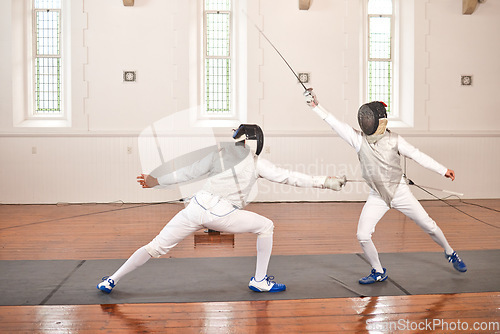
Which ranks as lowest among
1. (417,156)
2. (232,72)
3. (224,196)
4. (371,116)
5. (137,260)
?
(137,260)

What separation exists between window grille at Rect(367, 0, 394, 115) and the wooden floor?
77.2 inches

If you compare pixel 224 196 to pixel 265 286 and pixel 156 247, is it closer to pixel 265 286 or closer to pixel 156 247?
pixel 156 247

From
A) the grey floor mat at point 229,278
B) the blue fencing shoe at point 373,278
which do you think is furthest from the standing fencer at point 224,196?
the blue fencing shoe at point 373,278

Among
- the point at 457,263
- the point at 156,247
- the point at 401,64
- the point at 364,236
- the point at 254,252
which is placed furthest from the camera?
the point at 401,64

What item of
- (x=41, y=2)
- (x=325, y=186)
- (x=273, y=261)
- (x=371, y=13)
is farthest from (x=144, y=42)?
(x=325, y=186)

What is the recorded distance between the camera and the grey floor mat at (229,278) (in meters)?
2.95

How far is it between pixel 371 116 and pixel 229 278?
141 cm

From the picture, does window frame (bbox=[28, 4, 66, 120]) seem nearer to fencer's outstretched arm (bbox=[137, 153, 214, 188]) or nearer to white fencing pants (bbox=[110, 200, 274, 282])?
fencer's outstretched arm (bbox=[137, 153, 214, 188])

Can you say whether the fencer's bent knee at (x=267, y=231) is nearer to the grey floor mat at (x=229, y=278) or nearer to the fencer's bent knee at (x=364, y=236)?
the grey floor mat at (x=229, y=278)


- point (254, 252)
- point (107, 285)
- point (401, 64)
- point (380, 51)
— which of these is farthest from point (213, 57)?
point (107, 285)

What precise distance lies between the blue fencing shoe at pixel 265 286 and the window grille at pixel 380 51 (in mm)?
5650

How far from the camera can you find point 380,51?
8.19 meters

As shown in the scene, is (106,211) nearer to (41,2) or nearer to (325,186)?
(41,2)

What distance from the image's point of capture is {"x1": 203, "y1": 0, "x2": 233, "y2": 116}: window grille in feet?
25.9
